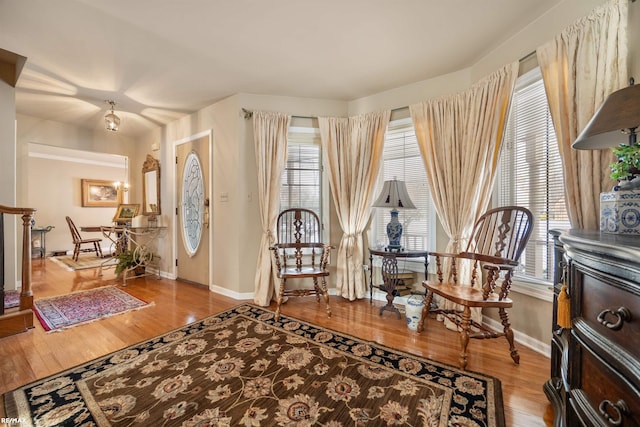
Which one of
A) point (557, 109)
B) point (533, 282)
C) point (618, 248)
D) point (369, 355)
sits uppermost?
point (557, 109)

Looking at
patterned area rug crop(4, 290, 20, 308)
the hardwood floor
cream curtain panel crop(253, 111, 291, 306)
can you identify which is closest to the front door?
the hardwood floor

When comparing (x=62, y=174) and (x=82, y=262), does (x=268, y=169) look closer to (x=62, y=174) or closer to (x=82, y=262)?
(x=82, y=262)

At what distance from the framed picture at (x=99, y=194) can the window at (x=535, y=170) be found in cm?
883

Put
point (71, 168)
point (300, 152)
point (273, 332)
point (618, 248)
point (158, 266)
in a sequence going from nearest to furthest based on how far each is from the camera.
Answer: point (618, 248)
point (273, 332)
point (300, 152)
point (158, 266)
point (71, 168)

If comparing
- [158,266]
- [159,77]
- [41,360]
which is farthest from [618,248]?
[158,266]

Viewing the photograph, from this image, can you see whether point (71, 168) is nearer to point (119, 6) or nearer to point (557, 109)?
point (119, 6)

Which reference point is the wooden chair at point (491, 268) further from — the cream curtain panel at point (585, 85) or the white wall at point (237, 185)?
the white wall at point (237, 185)

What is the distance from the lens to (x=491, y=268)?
1.78 metres

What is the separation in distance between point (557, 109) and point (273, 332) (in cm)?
273

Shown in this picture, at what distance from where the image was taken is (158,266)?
439 centimetres

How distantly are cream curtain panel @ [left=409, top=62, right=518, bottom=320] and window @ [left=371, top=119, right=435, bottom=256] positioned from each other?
0.22 meters

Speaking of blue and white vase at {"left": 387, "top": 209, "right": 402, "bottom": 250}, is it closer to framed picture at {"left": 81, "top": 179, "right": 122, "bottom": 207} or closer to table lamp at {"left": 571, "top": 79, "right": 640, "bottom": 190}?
table lamp at {"left": 571, "top": 79, "right": 640, "bottom": 190}

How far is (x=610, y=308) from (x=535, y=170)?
1.69 m

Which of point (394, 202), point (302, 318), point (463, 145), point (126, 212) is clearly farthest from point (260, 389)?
point (126, 212)
